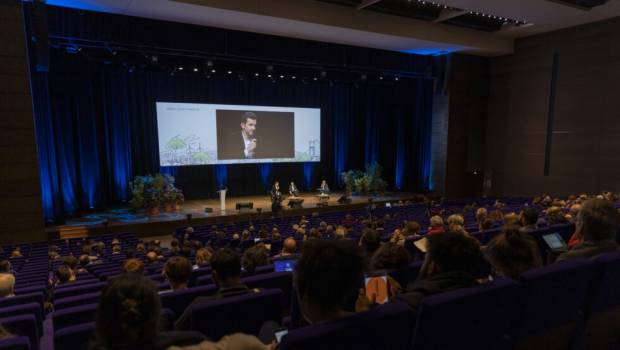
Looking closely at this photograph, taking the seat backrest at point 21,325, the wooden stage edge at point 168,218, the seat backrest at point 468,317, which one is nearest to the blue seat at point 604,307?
the seat backrest at point 468,317

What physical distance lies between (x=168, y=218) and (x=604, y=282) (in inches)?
433

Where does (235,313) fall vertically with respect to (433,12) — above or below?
below

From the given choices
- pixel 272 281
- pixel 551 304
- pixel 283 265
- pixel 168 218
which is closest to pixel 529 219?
pixel 551 304

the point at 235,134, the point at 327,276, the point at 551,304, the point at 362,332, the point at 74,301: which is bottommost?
the point at 74,301

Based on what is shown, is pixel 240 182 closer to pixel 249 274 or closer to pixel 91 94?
pixel 91 94

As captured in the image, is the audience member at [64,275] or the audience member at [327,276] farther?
the audience member at [64,275]

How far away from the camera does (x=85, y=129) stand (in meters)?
12.6

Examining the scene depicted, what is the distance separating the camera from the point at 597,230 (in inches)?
108

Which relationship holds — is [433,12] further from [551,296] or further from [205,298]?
[205,298]

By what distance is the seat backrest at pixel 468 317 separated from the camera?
1.65m

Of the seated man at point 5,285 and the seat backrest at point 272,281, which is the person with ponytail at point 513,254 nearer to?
the seat backrest at point 272,281

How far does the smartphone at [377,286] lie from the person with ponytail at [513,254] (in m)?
0.64

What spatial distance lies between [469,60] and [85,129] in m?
14.7

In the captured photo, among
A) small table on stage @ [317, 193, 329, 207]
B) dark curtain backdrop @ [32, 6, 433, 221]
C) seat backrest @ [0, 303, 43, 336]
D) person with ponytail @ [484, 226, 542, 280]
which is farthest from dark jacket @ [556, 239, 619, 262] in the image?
dark curtain backdrop @ [32, 6, 433, 221]
